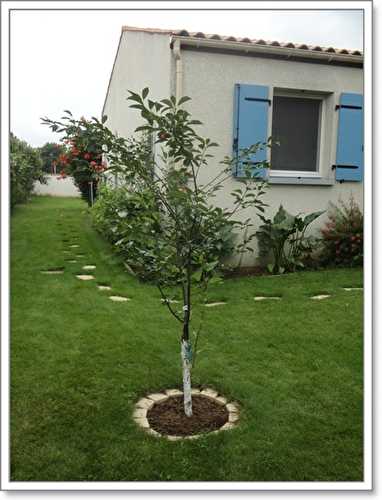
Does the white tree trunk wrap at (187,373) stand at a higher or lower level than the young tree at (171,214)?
lower

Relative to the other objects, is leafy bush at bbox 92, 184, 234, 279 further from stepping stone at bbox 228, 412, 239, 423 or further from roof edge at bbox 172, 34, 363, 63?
roof edge at bbox 172, 34, 363, 63

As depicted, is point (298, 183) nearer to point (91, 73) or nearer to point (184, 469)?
point (91, 73)

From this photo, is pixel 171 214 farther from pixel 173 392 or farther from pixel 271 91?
pixel 271 91

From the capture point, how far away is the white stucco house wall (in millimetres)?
5906

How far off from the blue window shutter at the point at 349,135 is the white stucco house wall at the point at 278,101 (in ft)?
0.05

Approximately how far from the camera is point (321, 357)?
3430 mm

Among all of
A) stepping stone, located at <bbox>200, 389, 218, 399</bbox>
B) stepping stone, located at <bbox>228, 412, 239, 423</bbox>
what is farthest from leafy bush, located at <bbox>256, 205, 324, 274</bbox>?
stepping stone, located at <bbox>228, 412, 239, 423</bbox>

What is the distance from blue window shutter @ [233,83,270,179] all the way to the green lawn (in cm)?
207

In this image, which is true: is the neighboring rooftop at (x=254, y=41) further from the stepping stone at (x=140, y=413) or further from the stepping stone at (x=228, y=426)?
the stepping stone at (x=228, y=426)

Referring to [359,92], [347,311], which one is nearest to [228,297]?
[347,311]

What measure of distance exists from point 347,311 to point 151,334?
2018 mm

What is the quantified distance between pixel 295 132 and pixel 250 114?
944mm

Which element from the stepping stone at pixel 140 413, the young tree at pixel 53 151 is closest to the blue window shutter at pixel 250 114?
the young tree at pixel 53 151

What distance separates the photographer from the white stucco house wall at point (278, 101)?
591 cm
